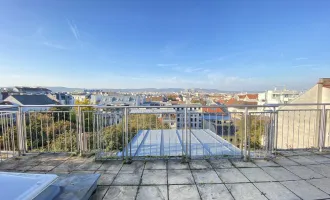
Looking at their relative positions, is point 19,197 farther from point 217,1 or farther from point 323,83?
point 323,83

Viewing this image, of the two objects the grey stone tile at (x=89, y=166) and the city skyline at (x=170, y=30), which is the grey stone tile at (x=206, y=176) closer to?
the grey stone tile at (x=89, y=166)

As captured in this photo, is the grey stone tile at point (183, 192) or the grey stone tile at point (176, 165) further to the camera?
the grey stone tile at point (176, 165)

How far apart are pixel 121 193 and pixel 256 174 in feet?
7.59

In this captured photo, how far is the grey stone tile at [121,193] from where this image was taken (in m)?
2.21

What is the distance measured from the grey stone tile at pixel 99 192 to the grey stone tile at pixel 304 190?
274 centimetres

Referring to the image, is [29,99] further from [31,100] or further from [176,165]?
[176,165]

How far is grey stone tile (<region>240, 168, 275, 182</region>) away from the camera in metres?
2.71

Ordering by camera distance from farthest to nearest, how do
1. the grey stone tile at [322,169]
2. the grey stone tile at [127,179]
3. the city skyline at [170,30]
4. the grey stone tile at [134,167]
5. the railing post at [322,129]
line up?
the city skyline at [170,30] < the railing post at [322,129] < the grey stone tile at [134,167] < the grey stone tile at [322,169] < the grey stone tile at [127,179]

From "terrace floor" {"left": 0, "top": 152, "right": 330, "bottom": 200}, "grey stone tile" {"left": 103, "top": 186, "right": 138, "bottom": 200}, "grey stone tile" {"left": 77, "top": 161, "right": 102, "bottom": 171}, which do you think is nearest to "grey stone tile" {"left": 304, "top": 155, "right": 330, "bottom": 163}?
"terrace floor" {"left": 0, "top": 152, "right": 330, "bottom": 200}

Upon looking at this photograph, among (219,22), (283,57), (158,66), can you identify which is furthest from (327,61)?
(158,66)

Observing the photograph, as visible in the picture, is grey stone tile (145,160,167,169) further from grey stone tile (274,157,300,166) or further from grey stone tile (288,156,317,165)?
grey stone tile (288,156,317,165)

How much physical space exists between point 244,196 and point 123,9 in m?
8.76

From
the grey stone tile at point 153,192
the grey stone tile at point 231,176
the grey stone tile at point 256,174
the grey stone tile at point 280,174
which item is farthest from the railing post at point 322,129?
the grey stone tile at point 153,192

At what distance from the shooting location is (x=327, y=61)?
37.3 ft
